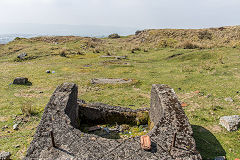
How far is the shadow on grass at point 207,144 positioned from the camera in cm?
556

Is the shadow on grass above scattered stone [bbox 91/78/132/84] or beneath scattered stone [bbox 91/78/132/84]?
beneath

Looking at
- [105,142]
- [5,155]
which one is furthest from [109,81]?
[105,142]

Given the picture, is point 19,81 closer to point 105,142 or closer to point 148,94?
point 148,94

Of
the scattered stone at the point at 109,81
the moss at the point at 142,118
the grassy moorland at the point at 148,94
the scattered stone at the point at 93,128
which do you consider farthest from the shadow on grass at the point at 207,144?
the scattered stone at the point at 109,81

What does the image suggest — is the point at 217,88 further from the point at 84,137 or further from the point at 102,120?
the point at 84,137

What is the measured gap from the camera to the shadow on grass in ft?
18.3

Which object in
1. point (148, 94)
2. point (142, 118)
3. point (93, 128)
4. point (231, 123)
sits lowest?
point (93, 128)

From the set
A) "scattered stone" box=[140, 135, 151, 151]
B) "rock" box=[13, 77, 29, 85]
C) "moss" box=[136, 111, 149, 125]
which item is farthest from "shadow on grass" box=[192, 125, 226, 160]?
"rock" box=[13, 77, 29, 85]

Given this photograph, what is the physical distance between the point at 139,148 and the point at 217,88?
31.6ft

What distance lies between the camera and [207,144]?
19.9ft

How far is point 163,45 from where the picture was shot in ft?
114

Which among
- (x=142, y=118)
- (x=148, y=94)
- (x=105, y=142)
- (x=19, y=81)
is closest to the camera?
(x=105, y=142)

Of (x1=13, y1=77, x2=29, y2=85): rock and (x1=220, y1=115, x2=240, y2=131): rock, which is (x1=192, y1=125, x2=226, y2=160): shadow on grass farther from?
(x1=13, y1=77, x2=29, y2=85): rock

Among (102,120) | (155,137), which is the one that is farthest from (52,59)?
(155,137)
